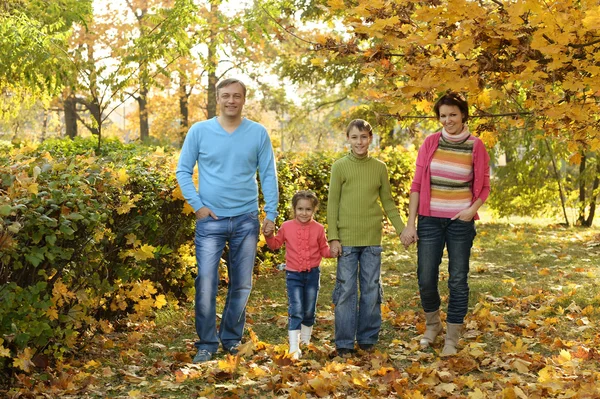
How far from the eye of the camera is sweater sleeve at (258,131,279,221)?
5402mm

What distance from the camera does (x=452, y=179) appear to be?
521 cm

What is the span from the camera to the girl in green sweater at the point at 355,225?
17.2 ft

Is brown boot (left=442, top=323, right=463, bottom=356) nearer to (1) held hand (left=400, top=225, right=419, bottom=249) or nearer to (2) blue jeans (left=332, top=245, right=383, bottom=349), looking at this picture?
(2) blue jeans (left=332, top=245, right=383, bottom=349)

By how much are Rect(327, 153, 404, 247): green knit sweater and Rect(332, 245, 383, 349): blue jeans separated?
0.10m

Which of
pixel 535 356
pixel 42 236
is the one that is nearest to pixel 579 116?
pixel 535 356

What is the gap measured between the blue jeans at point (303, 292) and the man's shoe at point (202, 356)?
629 mm

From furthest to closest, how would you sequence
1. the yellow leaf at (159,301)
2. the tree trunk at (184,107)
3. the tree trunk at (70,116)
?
1. the tree trunk at (184,107)
2. the tree trunk at (70,116)
3. the yellow leaf at (159,301)

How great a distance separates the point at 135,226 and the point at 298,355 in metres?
1.60

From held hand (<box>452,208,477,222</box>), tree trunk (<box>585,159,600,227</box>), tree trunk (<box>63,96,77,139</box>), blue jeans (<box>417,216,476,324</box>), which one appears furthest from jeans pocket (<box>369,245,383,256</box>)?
tree trunk (<box>63,96,77,139</box>)

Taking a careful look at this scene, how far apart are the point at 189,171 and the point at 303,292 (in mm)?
1191

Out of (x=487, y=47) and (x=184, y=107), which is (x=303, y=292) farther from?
(x=184, y=107)

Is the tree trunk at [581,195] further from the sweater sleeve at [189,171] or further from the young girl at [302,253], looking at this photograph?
the sweater sleeve at [189,171]

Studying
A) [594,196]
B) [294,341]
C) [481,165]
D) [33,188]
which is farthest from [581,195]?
[33,188]

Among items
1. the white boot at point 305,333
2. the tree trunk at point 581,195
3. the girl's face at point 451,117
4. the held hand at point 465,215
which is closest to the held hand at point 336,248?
the white boot at point 305,333
